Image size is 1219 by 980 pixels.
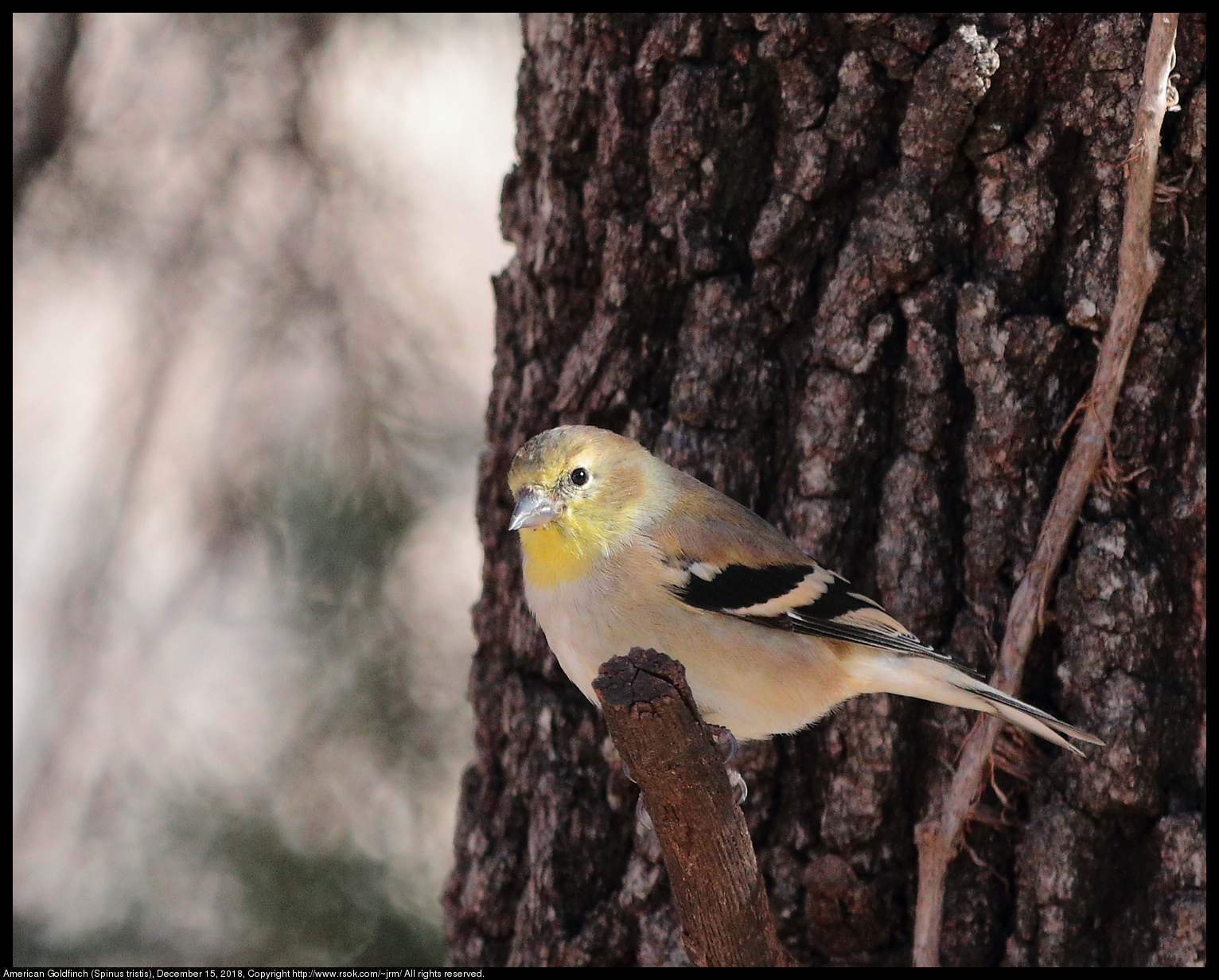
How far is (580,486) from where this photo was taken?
309cm

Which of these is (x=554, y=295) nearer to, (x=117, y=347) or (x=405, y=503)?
(x=405, y=503)

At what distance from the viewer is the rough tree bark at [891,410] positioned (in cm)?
309

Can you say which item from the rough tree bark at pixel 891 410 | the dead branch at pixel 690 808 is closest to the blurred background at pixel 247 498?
the rough tree bark at pixel 891 410

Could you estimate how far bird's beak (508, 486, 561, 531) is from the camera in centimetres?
302

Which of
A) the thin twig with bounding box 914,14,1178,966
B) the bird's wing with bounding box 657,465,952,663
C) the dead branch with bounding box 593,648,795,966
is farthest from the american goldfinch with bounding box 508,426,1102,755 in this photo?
the dead branch with bounding box 593,648,795,966

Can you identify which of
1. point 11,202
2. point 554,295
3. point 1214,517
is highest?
point 11,202

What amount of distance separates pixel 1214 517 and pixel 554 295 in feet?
6.70

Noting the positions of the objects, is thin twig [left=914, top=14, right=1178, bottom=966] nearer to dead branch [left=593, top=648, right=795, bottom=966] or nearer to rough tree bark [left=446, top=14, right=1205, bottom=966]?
rough tree bark [left=446, top=14, right=1205, bottom=966]

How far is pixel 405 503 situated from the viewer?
15.1 feet

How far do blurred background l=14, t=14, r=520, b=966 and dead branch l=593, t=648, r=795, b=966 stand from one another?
7.32ft

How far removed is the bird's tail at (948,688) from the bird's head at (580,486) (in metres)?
0.79

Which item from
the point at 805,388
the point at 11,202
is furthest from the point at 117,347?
the point at 805,388

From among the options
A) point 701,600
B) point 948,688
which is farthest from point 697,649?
point 948,688

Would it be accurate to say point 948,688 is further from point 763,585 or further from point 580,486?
point 580,486
